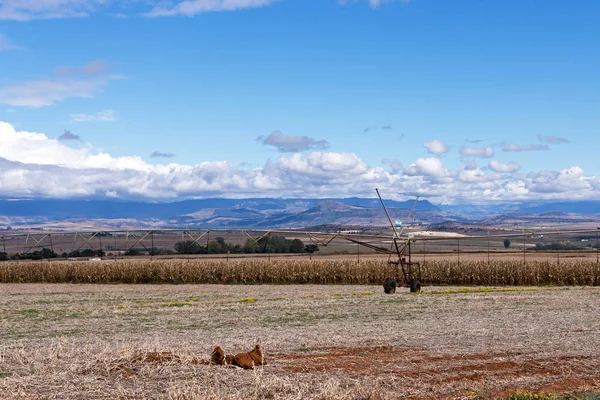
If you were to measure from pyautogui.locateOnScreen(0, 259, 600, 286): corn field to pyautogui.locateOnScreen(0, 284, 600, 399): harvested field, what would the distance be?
21957 millimetres

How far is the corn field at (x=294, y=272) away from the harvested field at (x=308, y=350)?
72.0 feet

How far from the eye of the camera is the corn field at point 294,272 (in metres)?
51.1

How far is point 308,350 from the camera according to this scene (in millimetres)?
16422

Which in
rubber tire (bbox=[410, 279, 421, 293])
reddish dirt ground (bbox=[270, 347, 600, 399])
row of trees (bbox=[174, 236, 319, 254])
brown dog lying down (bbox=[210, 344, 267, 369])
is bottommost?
rubber tire (bbox=[410, 279, 421, 293])

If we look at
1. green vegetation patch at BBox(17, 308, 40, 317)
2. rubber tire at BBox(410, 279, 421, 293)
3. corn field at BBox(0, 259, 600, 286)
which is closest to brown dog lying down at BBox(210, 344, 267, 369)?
green vegetation patch at BBox(17, 308, 40, 317)

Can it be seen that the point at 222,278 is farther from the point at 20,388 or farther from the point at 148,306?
the point at 20,388

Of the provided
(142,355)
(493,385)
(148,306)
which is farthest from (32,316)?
(493,385)

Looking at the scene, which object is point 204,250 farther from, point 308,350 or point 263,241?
point 308,350

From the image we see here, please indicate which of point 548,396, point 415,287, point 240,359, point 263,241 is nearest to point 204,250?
point 263,241

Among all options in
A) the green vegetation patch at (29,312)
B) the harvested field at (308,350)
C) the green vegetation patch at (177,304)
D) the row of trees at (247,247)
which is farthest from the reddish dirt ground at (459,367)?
the row of trees at (247,247)

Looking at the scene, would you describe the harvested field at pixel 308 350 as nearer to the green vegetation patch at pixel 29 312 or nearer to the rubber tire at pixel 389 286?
the green vegetation patch at pixel 29 312

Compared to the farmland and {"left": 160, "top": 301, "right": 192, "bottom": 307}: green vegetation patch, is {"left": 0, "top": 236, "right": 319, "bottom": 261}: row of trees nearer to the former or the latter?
the farmland

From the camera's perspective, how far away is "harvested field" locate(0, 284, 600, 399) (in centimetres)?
1219

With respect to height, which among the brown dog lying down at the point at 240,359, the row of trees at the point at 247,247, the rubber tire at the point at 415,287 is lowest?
the rubber tire at the point at 415,287
